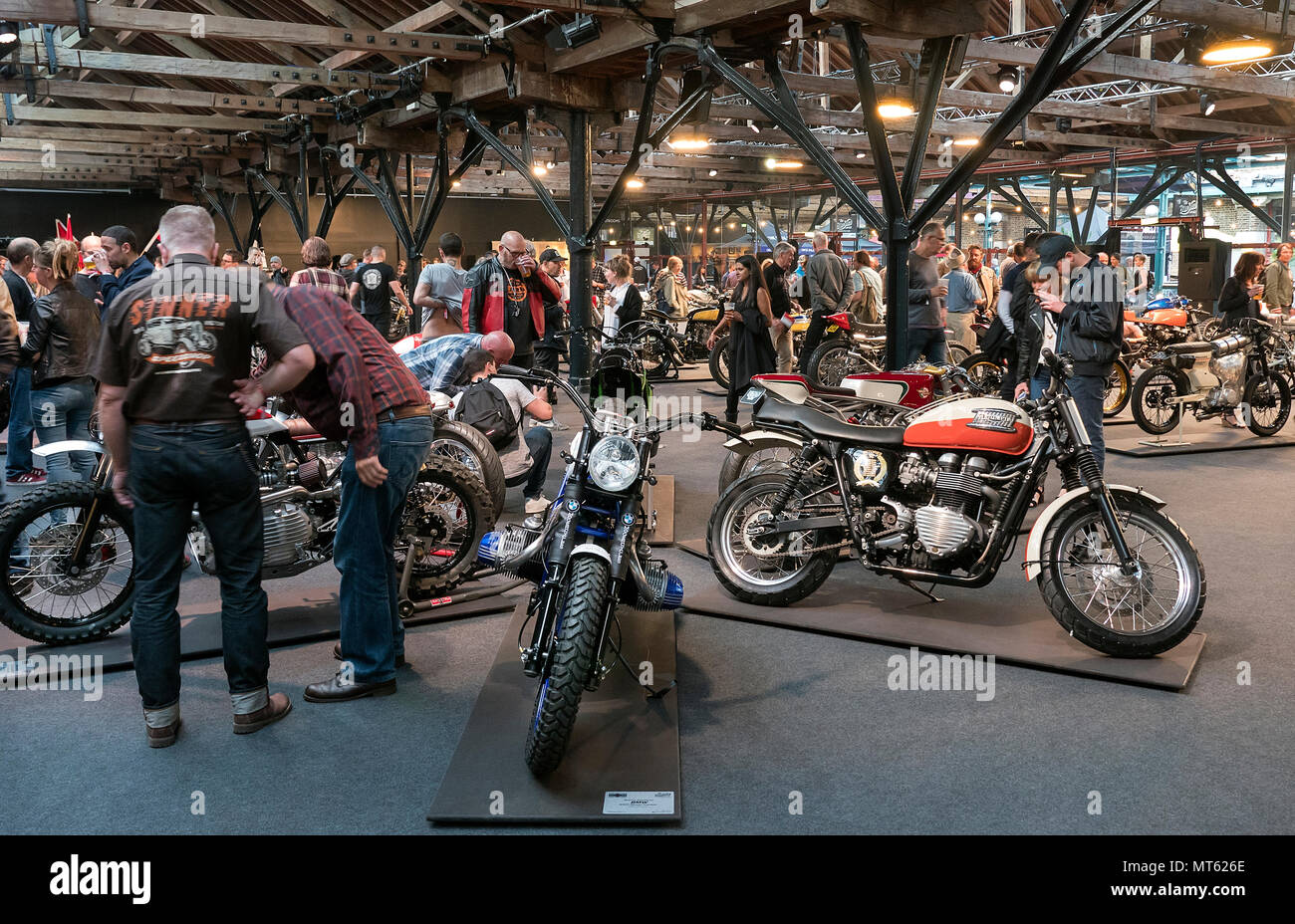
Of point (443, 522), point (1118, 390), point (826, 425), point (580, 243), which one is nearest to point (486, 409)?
point (443, 522)

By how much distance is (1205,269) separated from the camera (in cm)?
1509

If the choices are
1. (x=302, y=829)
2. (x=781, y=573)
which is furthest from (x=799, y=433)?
(x=302, y=829)

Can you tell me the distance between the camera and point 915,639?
418cm

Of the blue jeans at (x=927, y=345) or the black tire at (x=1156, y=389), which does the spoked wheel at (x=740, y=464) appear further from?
the black tire at (x=1156, y=389)

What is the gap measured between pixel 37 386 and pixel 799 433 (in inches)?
170

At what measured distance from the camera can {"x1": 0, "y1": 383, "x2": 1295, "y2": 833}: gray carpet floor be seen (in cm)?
286

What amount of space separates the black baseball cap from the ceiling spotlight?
3.92 m

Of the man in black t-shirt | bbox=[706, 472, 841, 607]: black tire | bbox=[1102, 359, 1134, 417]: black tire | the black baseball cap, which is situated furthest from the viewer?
the man in black t-shirt

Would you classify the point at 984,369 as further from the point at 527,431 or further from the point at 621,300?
the point at 527,431

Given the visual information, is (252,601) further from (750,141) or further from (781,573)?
(750,141)

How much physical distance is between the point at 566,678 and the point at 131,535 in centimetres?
208

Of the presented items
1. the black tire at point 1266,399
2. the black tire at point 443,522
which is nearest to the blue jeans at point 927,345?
the black tire at point 1266,399

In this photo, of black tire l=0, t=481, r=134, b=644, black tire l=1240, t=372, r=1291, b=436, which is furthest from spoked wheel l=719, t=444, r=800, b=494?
black tire l=1240, t=372, r=1291, b=436

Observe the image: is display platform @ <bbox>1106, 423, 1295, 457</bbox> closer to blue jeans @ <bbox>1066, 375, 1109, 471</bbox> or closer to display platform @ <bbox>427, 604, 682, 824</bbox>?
blue jeans @ <bbox>1066, 375, 1109, 471</bbox>
